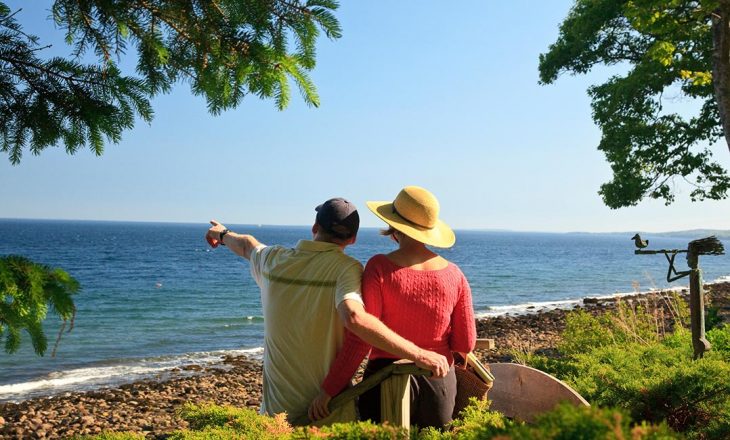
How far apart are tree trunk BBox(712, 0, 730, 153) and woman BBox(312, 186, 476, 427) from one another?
328 inches

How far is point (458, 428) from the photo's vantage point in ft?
9.08

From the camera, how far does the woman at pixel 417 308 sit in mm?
3176

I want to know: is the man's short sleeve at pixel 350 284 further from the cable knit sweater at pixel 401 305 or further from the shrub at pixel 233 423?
the shrub at pixel 233 423

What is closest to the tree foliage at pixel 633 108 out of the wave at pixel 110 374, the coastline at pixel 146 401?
the coastline at pixel 146 401

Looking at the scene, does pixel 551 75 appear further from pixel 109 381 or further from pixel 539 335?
pixel 109 381

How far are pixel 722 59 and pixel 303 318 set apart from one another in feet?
30.3

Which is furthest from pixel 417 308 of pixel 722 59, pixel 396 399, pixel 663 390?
pixel 722 59

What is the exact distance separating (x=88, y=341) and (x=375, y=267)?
18037 millimetres

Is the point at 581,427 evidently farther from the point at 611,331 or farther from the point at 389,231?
the point at 611,331

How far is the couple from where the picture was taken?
10.4 feet

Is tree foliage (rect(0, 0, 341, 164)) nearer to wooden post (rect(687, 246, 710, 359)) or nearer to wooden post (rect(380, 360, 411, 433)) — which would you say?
wooden post (rect(380, 360, 411, 433))

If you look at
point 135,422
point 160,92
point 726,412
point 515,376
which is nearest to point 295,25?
point 160,92

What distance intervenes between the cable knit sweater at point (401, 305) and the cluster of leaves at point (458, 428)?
449 mm

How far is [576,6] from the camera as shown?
19.0m
